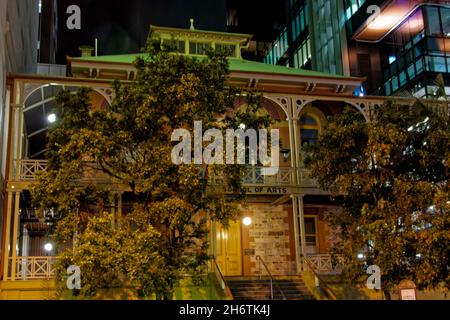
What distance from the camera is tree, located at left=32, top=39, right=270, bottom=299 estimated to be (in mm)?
14117

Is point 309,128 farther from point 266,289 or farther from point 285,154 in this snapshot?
point 266,289

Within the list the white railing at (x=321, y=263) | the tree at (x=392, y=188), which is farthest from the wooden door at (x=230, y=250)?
the tree at (x=392, y=188)

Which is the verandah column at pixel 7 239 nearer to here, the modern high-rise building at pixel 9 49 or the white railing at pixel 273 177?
the modern high-rise building at pixel 9 49

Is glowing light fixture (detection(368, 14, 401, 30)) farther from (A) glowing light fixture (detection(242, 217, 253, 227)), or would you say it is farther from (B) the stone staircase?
(B) the stone staircase

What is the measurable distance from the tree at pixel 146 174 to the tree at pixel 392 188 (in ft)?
8.12

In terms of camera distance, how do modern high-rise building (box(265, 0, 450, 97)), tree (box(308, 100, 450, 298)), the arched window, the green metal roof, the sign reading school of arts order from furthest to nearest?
modern high-rise building (box(265, 0, 450, 97)) < the arched window < the green metal roof < the sign reading school of arts < tree (box(308, 100, 450, 298))

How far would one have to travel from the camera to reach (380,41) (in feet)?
119

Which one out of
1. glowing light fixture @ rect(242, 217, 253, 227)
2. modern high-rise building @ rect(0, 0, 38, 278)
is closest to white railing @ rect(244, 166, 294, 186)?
glowing light fixture @ rect(242, 217, 253, 227)

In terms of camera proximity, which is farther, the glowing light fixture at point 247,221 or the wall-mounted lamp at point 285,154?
the glowing light fixture at point 247,221

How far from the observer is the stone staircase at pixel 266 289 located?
65.6 feet

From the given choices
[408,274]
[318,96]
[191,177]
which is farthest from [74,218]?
[318,96]

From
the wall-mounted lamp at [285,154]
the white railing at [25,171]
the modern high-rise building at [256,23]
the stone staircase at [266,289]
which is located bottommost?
the stone staircase at [266,289]

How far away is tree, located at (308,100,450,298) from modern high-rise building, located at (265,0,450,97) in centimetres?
1108

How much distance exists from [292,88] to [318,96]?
2.72m
